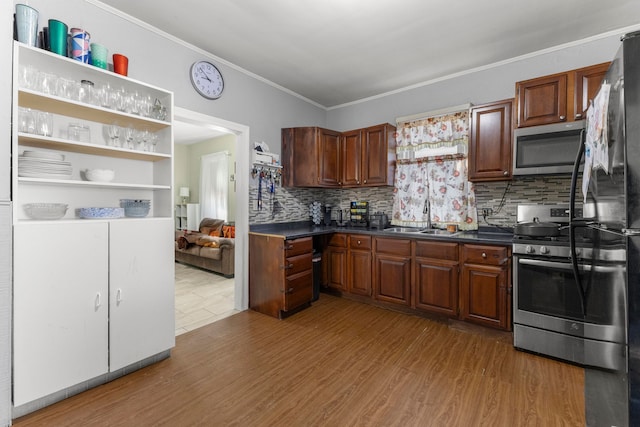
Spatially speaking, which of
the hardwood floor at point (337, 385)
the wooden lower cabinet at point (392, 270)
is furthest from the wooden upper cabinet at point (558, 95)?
the hardwood floor at point (337, 385)

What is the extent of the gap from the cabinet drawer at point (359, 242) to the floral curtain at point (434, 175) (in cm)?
62

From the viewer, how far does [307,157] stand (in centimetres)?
364

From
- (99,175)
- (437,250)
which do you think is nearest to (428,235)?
(437,250)

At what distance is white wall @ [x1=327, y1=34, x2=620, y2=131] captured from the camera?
8.55 feet

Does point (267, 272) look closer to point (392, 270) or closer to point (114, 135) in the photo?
point (392, 270)

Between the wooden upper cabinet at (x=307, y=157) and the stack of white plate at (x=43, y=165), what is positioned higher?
the wooden upper cabinet at (x=307, y=157)

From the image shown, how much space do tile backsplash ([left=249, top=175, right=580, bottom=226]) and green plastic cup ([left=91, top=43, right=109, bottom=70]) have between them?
1692 millimetres

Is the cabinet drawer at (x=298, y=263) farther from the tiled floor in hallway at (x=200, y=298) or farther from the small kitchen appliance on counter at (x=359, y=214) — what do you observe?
the small kitchen appliance on counter at (x=359, y=214)

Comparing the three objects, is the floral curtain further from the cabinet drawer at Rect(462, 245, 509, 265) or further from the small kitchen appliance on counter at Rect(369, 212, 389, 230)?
the cabinet drawer at Rect(462, 245, 509, 265)

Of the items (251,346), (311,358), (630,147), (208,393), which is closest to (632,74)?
(630,147)

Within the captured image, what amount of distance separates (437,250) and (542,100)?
1.60 metres

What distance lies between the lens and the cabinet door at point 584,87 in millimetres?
2256

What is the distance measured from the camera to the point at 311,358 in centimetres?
224

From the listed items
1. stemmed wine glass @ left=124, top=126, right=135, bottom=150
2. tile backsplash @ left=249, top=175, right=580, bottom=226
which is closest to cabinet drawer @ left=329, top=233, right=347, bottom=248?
tile backsplash @ left=249, top=175, right=580, bottom=226
